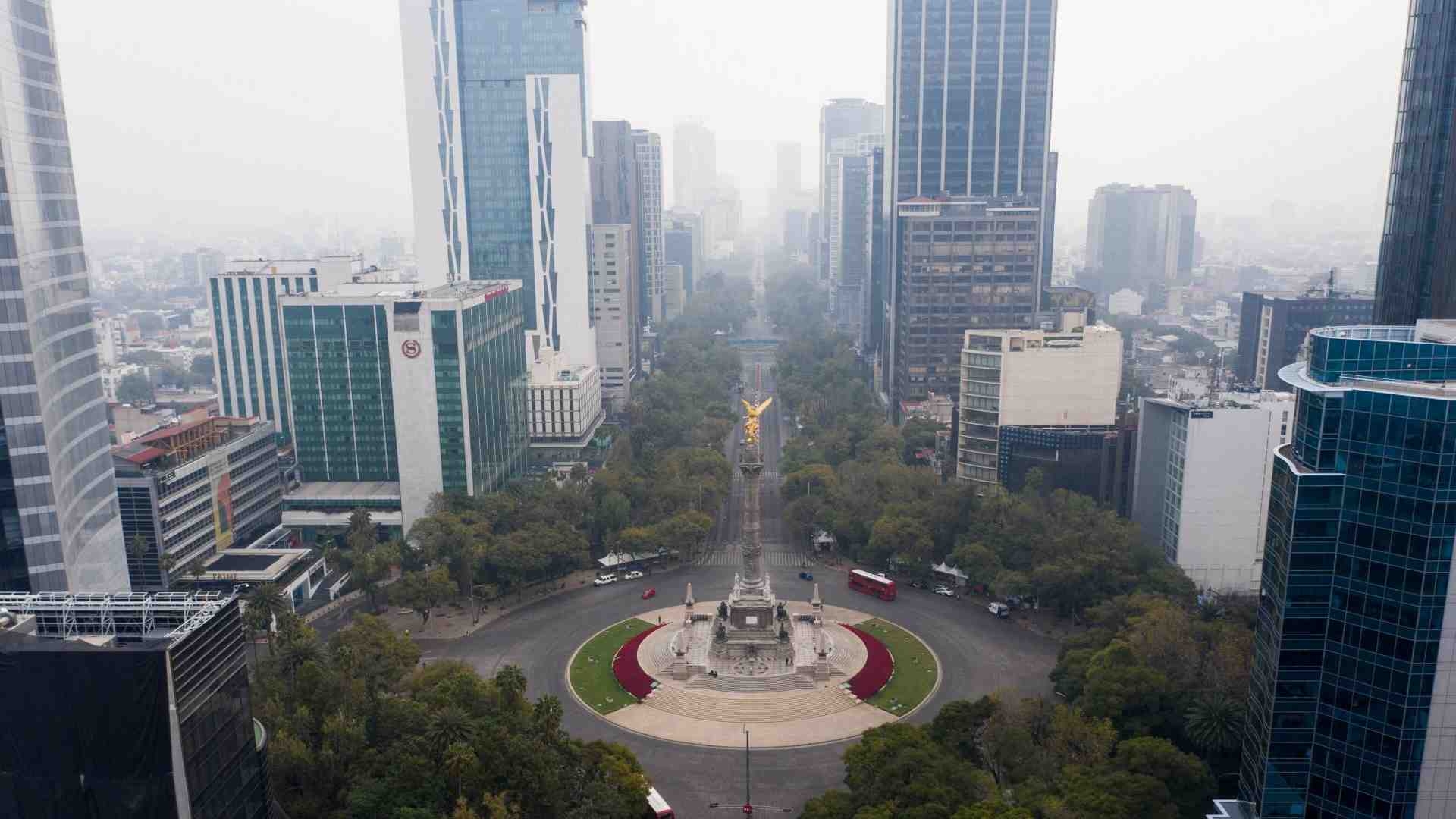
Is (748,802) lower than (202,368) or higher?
lower

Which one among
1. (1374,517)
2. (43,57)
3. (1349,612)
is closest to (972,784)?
(1349,612)

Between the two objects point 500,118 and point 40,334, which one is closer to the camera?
point 40,334

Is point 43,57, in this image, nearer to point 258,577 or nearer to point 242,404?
point 258,577

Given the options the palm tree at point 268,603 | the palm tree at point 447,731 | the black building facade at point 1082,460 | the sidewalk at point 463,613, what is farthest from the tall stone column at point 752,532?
the palm tree at point 268,603

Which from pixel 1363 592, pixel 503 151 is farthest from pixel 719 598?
pixel 503 151

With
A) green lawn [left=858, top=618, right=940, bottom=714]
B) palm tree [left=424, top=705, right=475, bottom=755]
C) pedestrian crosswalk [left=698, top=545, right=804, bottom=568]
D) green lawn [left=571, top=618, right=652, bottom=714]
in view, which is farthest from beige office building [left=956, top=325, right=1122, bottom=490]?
palm tree [left=424, top=705, right=475, bottom=755]

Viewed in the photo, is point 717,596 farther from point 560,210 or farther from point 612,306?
point 612,306
